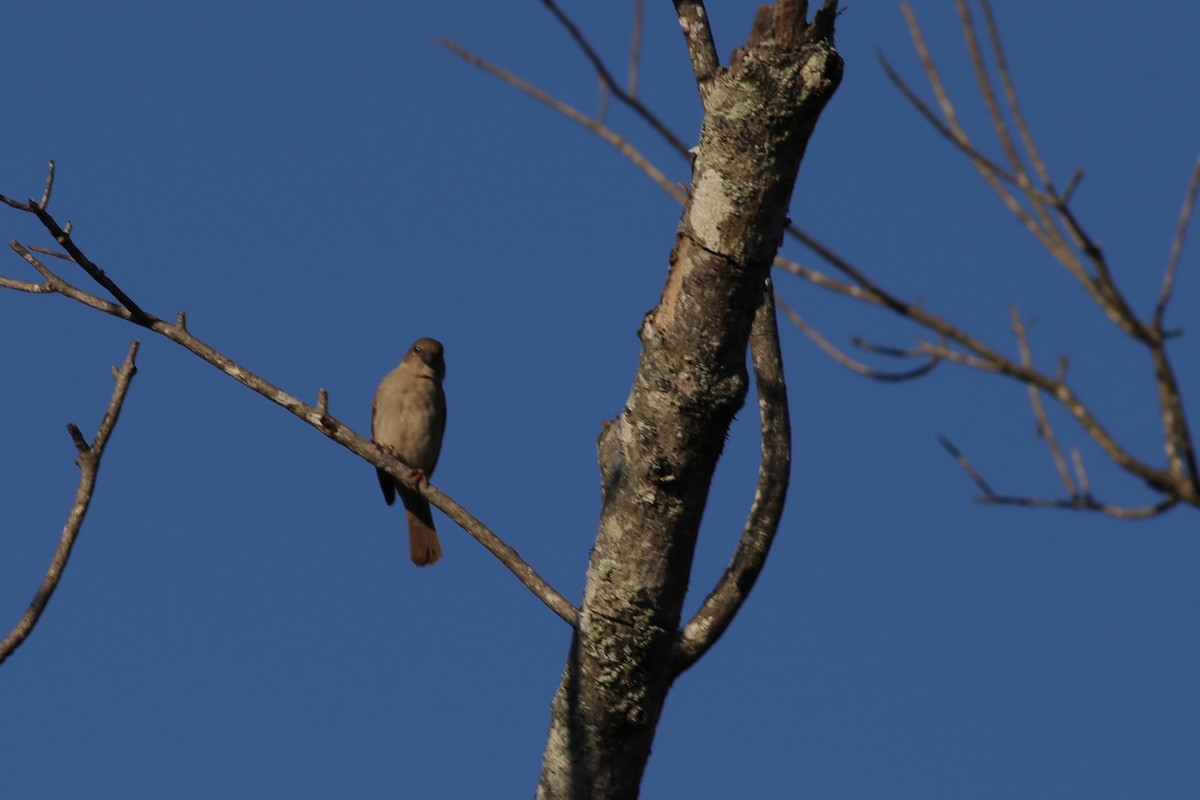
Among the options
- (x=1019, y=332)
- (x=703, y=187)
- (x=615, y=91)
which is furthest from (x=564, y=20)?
(x=703, y=187)

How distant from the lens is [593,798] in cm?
355

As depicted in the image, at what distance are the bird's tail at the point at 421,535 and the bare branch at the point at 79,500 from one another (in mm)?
3981

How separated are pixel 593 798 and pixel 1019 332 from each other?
2.04 m

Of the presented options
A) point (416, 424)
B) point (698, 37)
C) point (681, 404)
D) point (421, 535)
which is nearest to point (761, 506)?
point (681, 404)

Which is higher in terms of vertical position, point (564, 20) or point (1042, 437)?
point (564, 20)

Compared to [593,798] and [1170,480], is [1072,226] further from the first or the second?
[593,798]

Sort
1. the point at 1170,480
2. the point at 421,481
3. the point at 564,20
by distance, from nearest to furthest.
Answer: the point at 1170,480, the point at 564,20, the point at 421,481

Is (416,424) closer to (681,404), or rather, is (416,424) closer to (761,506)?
(761,506)

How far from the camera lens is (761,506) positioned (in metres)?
4.06

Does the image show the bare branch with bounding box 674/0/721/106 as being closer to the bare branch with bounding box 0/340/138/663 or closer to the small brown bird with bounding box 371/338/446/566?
the bare branch with bounding box 0/340/138/663

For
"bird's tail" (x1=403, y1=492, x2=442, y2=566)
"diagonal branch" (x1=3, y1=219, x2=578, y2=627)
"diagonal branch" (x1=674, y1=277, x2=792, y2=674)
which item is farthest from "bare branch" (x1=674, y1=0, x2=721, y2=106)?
"bird's tail" (x1=403, y1=492, x2=442, y2=566)

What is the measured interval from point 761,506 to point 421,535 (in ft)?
12.4

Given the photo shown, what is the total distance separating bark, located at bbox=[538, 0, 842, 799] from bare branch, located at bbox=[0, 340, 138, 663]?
122 cm

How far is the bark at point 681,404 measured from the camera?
3.41 meters
